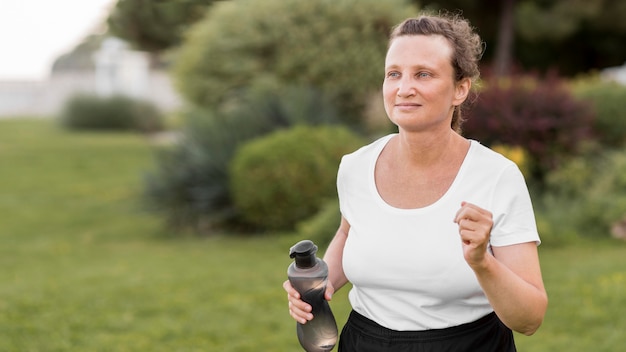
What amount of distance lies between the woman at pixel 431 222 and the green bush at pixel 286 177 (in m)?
7.51

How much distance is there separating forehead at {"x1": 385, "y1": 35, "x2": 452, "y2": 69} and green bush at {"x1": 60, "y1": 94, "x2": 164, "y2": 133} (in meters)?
30.0

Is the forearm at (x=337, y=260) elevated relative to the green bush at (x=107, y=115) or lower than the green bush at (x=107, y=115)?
lower

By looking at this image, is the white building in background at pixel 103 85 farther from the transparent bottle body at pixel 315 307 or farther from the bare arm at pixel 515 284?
the bare arm at pixel 515 284

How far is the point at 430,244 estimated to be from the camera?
90.7 inches

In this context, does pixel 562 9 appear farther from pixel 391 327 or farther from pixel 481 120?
pixel 391 327

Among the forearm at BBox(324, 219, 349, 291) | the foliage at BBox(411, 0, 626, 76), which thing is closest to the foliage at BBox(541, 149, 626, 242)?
the forearm at BBox(324, 219, 349, 291)

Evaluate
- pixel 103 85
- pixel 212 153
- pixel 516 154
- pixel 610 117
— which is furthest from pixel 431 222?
pixel 103 85

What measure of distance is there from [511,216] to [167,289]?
227 inches

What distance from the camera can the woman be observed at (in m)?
2.25

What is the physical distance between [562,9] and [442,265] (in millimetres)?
23294

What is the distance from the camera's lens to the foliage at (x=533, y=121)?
11531 millimetres

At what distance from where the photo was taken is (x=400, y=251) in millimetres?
2342

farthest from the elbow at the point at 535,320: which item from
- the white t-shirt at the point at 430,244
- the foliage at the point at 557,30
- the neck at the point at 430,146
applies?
the foliage at the point at 557,30

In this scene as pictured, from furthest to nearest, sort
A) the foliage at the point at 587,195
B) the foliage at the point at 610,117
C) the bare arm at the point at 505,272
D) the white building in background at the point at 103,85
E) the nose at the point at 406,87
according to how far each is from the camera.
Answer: the white building in background at the point at 103,85 < the foliage at the point at 610,117 < the foliage at the point at 587,195 < the nose at the point at 406,87 < the bare arm at the point at 505,272
